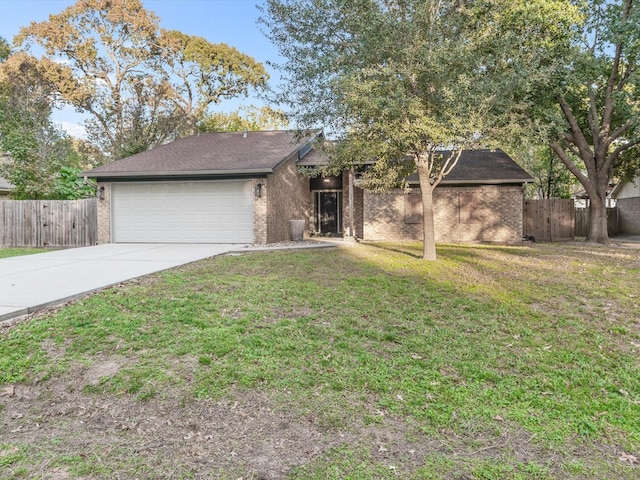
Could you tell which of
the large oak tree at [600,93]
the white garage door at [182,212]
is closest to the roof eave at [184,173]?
the white garage door at [182,212]

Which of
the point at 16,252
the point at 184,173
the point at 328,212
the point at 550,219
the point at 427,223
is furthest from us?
the point at 328,212

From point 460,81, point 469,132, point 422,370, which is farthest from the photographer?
point 469,132

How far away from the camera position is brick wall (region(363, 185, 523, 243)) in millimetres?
14977

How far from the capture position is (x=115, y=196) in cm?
1348

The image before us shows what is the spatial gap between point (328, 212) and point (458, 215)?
545cm

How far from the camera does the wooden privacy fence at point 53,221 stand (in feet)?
45.0

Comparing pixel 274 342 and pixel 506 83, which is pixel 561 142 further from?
pixel 274 342

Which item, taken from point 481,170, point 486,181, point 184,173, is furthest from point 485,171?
point 184,173

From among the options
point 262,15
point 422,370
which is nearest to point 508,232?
point 262,15

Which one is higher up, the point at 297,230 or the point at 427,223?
the point at 427,223

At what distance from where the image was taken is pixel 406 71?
7852 mm

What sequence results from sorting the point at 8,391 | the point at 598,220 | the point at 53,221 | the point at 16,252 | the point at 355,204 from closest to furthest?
1. the point at 8,391
2. the point at 16,252
3. the point at 53,221
4. the point at 598,220
5. the point at 355,204

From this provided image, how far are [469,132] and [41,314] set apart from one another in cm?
783

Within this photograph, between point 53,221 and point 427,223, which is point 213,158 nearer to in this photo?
point 53,221
